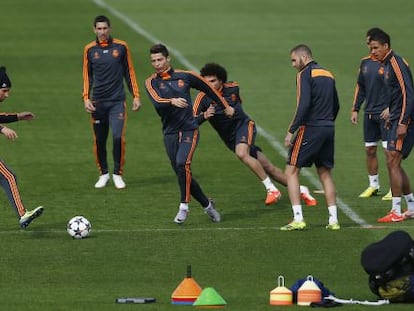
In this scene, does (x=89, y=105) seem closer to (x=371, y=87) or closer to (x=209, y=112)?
(x=209, y=112)

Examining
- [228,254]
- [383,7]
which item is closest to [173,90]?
[228,254]

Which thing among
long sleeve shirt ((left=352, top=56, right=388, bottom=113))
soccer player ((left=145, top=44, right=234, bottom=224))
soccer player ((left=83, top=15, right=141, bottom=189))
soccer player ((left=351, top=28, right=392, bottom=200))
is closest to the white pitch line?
soccer player ((left=145, top=44, right=234, bottom=224))

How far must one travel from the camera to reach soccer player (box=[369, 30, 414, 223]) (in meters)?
19.9

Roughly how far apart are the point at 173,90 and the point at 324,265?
13.4ft

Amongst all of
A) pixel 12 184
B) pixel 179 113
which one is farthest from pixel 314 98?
pixel 12 184

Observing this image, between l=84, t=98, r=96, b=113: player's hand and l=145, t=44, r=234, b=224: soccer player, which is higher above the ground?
l=84, t=98, r=96, b=113: player's hand


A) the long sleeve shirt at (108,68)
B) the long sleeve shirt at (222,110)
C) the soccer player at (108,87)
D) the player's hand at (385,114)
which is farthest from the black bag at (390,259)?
the long sleeve shirt at (108,68)

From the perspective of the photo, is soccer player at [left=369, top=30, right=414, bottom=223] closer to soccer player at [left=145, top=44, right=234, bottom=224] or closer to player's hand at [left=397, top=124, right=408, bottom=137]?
player's hand at [left=397, top=124, right=408, bottom=137]

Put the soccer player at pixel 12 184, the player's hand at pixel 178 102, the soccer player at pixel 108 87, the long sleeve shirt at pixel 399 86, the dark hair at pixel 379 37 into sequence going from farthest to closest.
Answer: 1. the soccer player at pixel 108 87
2. the dark hair at pixel 379 37
3. the long sleeve shirt at pixel 399 86
4. the player's hand at pixel 178 102
5. the soccer player at pixel 12 184

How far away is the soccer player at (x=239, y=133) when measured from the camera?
21672 millimetres

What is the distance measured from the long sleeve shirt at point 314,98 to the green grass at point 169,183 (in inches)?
62.9

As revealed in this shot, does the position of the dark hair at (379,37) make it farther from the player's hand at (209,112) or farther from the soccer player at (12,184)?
the soccer player at (12,184)

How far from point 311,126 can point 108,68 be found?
18.4 ft

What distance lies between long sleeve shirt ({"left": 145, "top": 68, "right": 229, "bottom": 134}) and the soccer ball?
2043 millimetres
